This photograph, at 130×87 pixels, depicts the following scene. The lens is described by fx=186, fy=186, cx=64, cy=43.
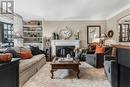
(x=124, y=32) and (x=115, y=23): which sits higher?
(x=115, y=23)

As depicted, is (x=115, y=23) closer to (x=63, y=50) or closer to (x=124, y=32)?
(x=124, y=32)

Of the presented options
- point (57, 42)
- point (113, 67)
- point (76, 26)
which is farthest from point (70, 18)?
point (113, 67)

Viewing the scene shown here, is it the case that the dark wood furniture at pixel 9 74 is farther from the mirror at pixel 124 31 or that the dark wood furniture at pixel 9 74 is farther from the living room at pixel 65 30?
the mirror at pixel 124 31

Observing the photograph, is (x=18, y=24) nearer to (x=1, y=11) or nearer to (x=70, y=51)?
(x=1, y=11)

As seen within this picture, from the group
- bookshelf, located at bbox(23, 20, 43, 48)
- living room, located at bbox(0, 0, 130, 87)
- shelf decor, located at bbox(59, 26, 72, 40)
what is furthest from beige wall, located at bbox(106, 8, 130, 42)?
bookshelf, located at bbox(23, 20, 43, 48)

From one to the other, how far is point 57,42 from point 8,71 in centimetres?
822

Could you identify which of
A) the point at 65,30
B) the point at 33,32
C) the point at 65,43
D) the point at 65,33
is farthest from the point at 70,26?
the point at 33,32

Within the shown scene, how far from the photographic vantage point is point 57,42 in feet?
34.7

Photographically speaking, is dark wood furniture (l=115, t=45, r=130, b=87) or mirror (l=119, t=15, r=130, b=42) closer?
dark wood furniture (l=115, t=45, r=130, b=87)

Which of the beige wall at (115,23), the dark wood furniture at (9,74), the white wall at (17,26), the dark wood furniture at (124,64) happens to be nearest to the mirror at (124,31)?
the beige wall at (115,23)

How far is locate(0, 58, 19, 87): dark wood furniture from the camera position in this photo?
2.20m

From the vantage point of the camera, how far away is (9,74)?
2422 mm

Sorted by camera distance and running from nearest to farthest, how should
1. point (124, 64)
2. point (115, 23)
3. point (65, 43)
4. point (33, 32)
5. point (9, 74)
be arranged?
1. point (9, 74)
2. point (124, 64)
3. point (115, 23)
4. point (65, 43)
5. point (33, 32)

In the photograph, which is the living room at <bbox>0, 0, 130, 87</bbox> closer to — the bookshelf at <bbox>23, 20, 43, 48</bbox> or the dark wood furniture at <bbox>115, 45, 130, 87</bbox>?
the bookshelf at <bbox>23, 20, 43, 48</bbox>
